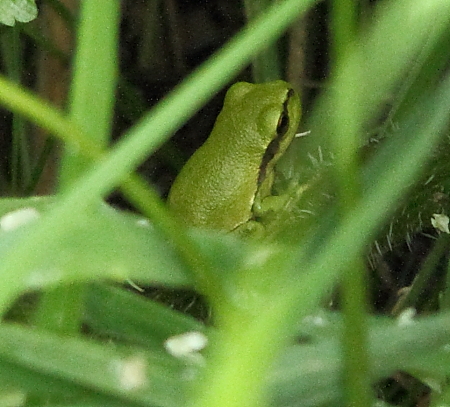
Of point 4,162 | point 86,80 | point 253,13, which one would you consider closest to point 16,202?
point 86,80

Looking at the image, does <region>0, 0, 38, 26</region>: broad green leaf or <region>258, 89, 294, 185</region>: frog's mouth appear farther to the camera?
<region>258, 89, 294, 185</region>: frog's mouth

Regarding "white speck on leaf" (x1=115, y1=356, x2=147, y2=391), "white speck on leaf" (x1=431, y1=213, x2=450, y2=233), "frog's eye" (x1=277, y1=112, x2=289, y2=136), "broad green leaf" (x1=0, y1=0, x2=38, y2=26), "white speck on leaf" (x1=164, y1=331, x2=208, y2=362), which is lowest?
"white speck on leaf" (x1=115, y1=356, x2=147, y2=391)

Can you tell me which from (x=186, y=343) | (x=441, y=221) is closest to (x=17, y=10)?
(x=186, y=343)

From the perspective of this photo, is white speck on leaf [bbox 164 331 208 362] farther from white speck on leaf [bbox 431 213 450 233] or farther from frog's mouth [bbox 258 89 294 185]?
frog's mouth [bbox 258 89 294 185]

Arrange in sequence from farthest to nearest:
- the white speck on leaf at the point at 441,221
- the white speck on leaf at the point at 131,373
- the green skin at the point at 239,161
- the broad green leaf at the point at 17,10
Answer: the green skin at the point at 239,161, the white speck on leaf at the point at 441,221, the broad green leaf at the point at 17,10, the white speck on leaf at the point at 131,373

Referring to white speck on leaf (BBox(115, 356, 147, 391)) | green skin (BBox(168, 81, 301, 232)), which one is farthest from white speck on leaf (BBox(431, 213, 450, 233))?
white speck on leaf (BBox(115, 356, 147, 391))

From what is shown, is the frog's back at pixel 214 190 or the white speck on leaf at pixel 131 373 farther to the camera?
the frog's back at pixel 214 190

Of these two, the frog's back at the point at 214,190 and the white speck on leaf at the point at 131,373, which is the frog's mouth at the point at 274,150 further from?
the white speck on leaf at the point at 131,373

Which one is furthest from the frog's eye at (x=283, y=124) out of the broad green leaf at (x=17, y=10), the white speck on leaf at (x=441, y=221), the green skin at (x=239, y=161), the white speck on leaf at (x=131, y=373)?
the white speck on leaf at (x=131, y=373)
